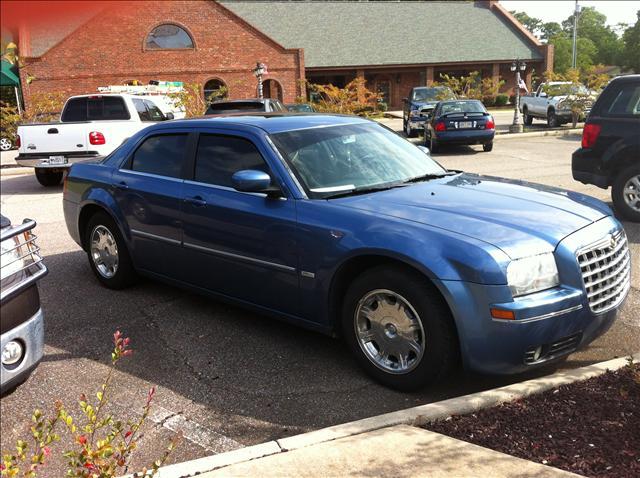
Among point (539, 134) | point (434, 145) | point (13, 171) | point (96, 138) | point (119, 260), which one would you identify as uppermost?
point (96, 138)

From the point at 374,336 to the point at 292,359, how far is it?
2.62ft

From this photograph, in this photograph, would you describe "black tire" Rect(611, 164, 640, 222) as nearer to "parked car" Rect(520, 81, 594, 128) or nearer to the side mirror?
the side mirror

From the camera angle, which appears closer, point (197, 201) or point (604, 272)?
point (604, 272)

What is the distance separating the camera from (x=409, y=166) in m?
5.20

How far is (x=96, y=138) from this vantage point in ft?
43.9

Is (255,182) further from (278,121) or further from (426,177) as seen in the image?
(426,177)

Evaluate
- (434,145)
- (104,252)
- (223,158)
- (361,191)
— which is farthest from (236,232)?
(434,145)

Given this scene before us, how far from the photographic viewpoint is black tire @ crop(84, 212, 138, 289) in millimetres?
6066

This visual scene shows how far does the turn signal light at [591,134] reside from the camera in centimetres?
877

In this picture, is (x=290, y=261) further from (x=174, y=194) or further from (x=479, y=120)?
(x=479, y=120)

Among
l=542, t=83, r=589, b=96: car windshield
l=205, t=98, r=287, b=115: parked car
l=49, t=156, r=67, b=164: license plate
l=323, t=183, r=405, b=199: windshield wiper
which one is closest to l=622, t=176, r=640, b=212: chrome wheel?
l=323, t=183, r=405, b=199: windshield wiper

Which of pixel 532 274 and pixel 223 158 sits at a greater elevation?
pixel 223 158

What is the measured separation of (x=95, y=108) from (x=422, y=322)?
42.8 ft

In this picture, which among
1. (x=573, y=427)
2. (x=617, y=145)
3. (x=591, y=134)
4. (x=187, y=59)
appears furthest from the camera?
(x=187, y=59)
